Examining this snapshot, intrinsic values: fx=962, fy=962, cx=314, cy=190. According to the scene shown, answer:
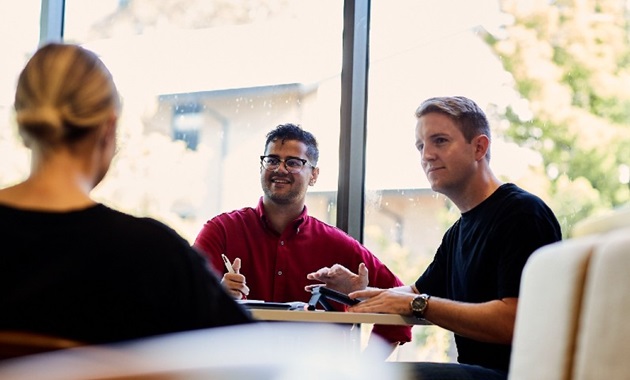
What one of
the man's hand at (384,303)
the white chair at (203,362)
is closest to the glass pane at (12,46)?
the man's hand at (384,303)

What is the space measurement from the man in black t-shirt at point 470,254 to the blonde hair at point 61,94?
1.45 metres

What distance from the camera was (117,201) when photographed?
4.80 m

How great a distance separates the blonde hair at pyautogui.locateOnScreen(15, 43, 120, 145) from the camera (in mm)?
1446

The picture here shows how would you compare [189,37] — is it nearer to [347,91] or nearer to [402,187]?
[347,91]

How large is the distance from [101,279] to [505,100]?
3.24 m

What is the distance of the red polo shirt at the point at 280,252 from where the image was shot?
3803 millimetres

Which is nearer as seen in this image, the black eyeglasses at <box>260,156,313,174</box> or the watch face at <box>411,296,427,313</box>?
the watch face at <box>411,296,427,313</box>

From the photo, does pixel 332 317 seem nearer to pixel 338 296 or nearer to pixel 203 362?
pixel 338 296

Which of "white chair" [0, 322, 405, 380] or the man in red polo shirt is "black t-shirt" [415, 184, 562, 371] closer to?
the man in red polo shirt

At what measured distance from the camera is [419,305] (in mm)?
2822

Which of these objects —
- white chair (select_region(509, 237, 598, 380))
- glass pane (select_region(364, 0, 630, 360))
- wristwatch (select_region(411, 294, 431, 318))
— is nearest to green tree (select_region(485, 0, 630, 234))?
glass pane (select_region(364, 0, 630, 360))

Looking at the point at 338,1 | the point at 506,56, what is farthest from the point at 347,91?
the point at 506,56

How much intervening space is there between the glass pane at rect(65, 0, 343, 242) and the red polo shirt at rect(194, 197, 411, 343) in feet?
1.70

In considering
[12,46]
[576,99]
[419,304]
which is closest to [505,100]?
[576,99]
